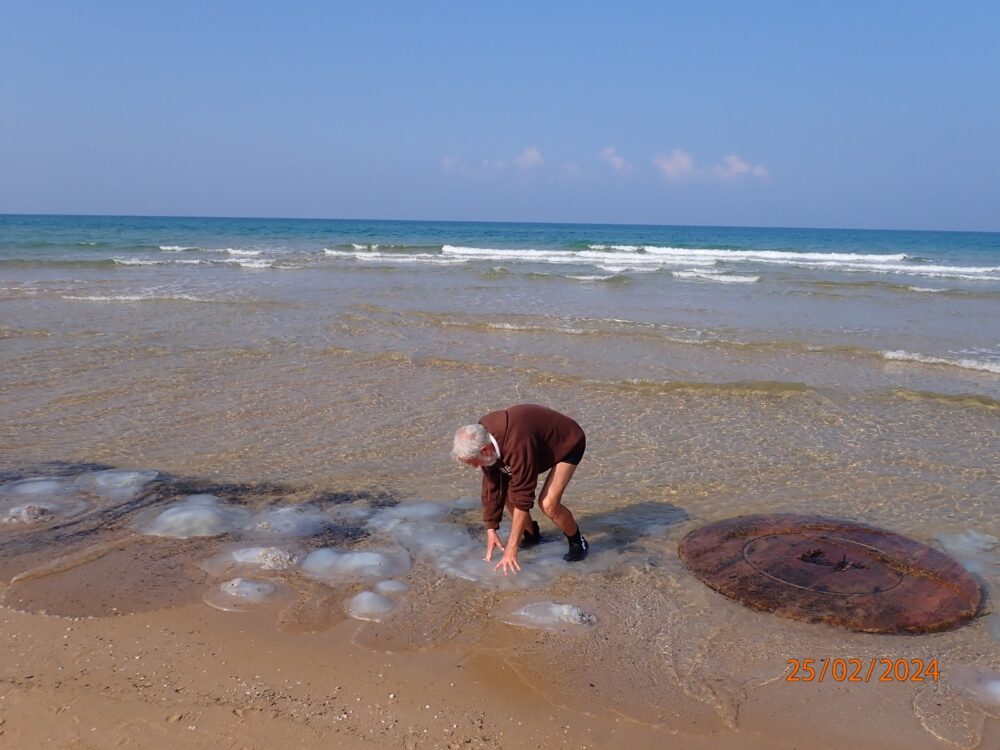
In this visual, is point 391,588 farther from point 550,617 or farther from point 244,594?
point 550,617

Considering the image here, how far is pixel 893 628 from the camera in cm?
384

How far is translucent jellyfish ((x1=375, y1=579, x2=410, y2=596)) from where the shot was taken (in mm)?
4098

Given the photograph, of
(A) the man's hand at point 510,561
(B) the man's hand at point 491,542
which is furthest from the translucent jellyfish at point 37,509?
(A) the man's hand at point 510,561

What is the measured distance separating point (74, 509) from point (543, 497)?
3.25 meters

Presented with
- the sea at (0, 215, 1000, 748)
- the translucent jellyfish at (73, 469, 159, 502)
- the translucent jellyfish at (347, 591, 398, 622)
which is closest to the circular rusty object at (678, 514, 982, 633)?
the sea at (0, 215, 1000, 748)

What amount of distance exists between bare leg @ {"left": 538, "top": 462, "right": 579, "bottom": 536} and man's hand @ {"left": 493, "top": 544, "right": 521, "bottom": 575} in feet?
1.07

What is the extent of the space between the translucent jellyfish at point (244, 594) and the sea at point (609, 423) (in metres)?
0.34

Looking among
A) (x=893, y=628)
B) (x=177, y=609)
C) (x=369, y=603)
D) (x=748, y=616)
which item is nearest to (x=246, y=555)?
(x=177, y=609)

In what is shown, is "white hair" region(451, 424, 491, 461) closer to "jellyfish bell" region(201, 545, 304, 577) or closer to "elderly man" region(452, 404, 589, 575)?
"elderly man" region(452, 404, 589, 575)

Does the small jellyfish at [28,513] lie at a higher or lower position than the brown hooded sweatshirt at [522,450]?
lower

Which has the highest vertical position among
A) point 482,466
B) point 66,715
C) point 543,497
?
point 482,466

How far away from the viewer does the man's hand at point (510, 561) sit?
424cm

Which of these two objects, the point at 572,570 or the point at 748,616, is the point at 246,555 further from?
the point at 748,616

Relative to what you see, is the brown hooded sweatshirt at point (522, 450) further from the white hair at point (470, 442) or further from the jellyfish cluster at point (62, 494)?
the jellyfish cluster at point (62, 494)
